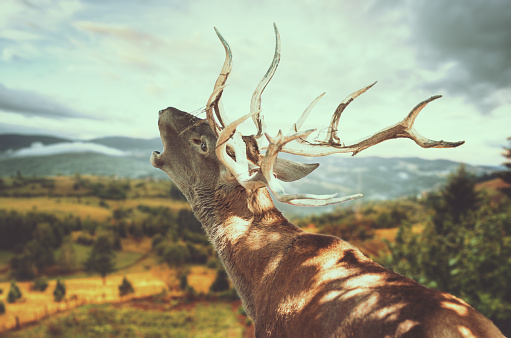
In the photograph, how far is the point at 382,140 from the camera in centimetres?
271

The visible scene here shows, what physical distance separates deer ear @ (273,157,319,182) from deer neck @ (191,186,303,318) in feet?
0.98

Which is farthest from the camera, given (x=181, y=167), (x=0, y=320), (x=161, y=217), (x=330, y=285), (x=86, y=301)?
(x=161, y=217)

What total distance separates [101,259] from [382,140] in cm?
1156

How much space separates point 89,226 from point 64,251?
146 centimetres

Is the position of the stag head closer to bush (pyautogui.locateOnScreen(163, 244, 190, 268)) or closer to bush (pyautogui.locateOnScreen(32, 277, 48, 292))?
bush (pyautogui.locateOnScreen(163, 244, 190, 268))

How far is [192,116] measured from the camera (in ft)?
11.8

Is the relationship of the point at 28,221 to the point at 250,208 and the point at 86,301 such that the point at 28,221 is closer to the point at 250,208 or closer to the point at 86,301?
the point at 86,301

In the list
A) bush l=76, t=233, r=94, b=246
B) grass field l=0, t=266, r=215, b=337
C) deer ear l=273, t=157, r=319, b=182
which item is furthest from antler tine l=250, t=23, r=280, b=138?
bush l=76, t=233, r=94, b=246

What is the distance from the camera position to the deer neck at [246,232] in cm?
255

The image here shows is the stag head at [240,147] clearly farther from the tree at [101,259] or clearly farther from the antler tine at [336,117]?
the tree at [101,259]

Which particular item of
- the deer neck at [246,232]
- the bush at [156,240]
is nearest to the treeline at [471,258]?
the deer neck at [246,232]

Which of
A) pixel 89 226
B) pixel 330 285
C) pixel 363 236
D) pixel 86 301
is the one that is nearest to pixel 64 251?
pixel 89 226

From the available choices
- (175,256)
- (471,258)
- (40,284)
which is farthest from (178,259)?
(471,258)

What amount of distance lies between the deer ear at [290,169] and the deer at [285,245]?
0.01m
